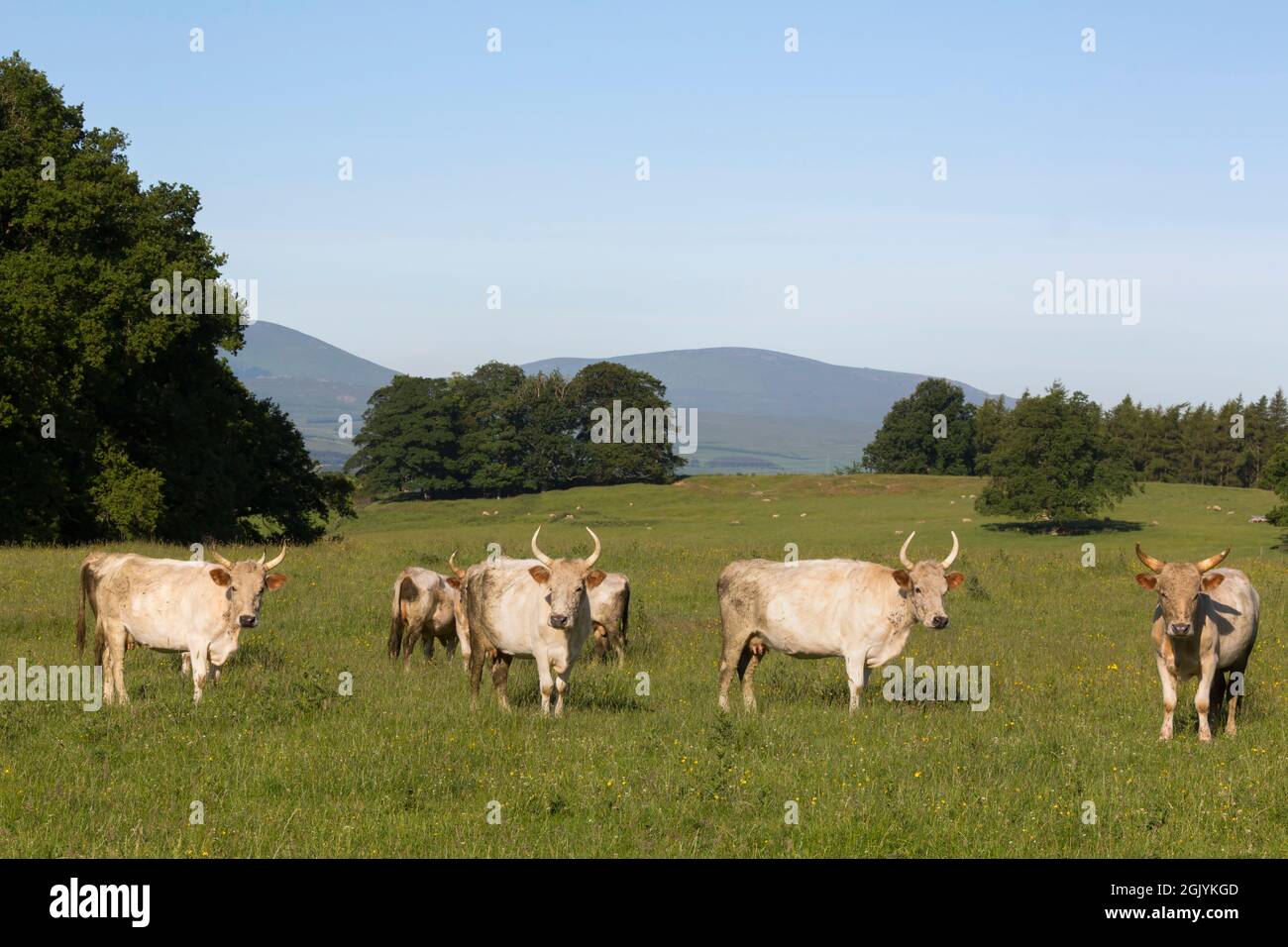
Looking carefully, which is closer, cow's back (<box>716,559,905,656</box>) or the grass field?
the grass field

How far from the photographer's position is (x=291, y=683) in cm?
1438

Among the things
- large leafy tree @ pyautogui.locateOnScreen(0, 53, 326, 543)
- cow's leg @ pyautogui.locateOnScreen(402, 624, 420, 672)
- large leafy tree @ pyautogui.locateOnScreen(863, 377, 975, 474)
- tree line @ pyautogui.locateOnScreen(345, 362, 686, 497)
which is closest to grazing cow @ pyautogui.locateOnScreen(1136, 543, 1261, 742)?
cow's leg @ pyautogui.locateOnScreen(402, 624, 420, 672)

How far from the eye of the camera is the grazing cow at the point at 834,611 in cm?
1480

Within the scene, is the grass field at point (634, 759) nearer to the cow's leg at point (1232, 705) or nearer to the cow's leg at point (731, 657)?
the cow's leg at point (1232, 705)

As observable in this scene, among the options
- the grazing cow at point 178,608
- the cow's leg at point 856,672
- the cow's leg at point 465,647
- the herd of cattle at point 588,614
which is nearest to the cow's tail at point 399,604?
the cow's leg at point 465,647

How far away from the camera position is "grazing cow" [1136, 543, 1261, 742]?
12.9 metres

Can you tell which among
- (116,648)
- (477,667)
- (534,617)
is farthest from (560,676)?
(116,648)

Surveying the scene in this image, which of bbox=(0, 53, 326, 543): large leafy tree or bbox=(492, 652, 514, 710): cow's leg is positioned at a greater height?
bbox=(0, 53, 326, 543): large leafy tree

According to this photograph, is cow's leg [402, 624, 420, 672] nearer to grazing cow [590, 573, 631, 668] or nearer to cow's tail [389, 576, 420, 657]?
cow's tail [389, 576, 420, 657]

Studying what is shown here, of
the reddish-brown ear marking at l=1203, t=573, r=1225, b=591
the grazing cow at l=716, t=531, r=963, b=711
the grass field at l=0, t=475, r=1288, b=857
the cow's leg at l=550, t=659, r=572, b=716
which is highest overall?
the reddish-brown ear marking at l=1203, t=573, r=1225, b=591

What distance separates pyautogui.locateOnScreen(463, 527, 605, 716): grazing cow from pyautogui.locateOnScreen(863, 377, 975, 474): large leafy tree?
3912 inches

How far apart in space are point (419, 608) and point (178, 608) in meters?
4.44

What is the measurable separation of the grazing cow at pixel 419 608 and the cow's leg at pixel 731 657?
4846 millimetres
